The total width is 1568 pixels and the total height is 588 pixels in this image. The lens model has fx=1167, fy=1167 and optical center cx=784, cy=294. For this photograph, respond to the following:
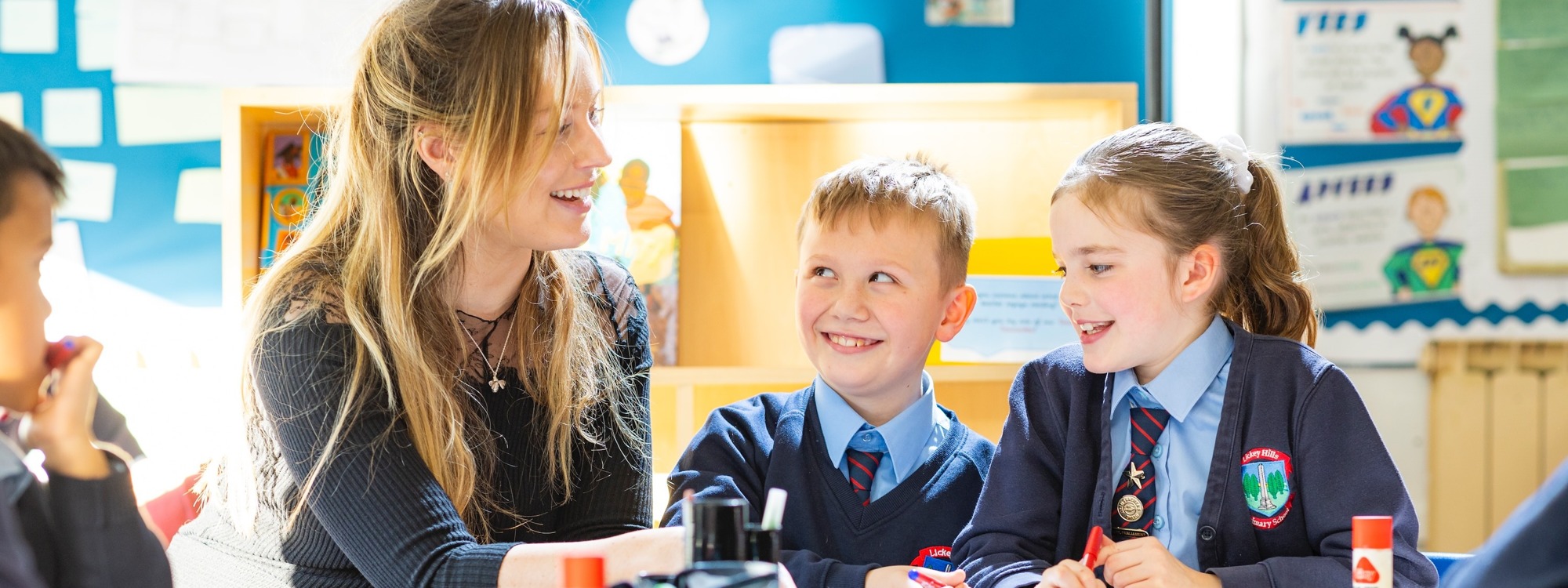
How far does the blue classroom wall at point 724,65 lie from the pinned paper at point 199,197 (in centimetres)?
1

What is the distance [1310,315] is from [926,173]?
452 millimetres

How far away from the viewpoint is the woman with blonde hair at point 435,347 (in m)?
1.04

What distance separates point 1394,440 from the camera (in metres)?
2.53

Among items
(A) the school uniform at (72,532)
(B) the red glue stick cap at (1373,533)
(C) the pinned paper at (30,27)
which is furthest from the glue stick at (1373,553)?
(C) the pinned paper at (30,27)

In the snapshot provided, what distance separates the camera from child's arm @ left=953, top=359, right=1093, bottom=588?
112 cm

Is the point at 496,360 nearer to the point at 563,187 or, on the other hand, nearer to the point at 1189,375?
the point at 563,187

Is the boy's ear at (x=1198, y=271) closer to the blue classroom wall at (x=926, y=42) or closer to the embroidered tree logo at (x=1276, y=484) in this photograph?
the embroidered tree logo at (x=1276, y=484)

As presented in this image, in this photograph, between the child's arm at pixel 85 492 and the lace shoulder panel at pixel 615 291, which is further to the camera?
the lace shoulder panel at pixel 615 291

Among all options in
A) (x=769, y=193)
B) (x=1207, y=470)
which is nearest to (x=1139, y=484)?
(x=1207, y=470)

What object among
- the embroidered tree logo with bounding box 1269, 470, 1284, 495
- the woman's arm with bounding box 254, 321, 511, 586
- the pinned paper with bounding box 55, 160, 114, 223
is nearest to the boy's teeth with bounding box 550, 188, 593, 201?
the woman's arm with bounding box 254, 321, 511, 586

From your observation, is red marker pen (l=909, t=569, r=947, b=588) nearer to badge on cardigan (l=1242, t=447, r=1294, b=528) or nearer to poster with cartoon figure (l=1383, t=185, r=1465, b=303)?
badge on cardigan (l=1242, t=447, r=1294, b=528)

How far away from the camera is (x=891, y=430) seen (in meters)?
1.29

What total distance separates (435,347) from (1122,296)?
70cm

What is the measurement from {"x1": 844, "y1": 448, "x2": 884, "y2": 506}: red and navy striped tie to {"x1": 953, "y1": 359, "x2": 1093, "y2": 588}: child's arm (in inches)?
5.0
